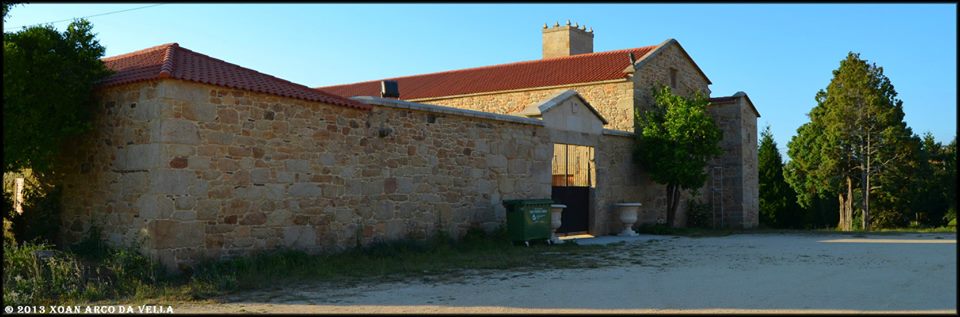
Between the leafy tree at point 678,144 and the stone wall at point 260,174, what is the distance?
691 centimetres

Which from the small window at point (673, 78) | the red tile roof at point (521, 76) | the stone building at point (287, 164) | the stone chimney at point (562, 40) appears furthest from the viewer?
the stone chimney at point (562, 40)

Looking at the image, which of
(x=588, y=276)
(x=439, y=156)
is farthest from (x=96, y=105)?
(x=588, y=276)

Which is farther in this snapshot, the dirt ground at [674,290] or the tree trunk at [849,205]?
the tree trunk at [849,205]

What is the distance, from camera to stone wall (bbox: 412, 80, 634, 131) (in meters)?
21.1

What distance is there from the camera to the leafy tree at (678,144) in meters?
19.4

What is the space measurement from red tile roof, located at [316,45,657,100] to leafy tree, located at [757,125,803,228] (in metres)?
11.3

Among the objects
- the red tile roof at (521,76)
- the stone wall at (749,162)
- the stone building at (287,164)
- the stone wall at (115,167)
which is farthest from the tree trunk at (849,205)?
the stone wall at (115,167)

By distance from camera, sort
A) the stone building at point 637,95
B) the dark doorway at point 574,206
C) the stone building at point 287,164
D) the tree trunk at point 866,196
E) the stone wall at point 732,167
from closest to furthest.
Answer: the stone building at point 287,164, the dark doorway at point 574,206, the stone building at point 637,95, the stone wall at point 732,167, the tree trunk at point 866,196

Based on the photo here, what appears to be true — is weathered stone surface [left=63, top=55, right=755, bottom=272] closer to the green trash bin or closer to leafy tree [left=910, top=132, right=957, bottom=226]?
the green trash bin

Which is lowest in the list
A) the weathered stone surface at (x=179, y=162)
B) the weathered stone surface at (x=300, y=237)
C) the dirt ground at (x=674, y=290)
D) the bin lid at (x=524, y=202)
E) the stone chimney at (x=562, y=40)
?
the dirt ground at (x=674, y=290)

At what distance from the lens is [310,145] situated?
11.8 m

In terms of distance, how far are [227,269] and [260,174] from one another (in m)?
1.65

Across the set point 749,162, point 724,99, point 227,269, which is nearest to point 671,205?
point 749,162

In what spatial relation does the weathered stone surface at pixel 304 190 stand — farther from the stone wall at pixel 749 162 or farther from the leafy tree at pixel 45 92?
the stone wall at pixel 749 162
